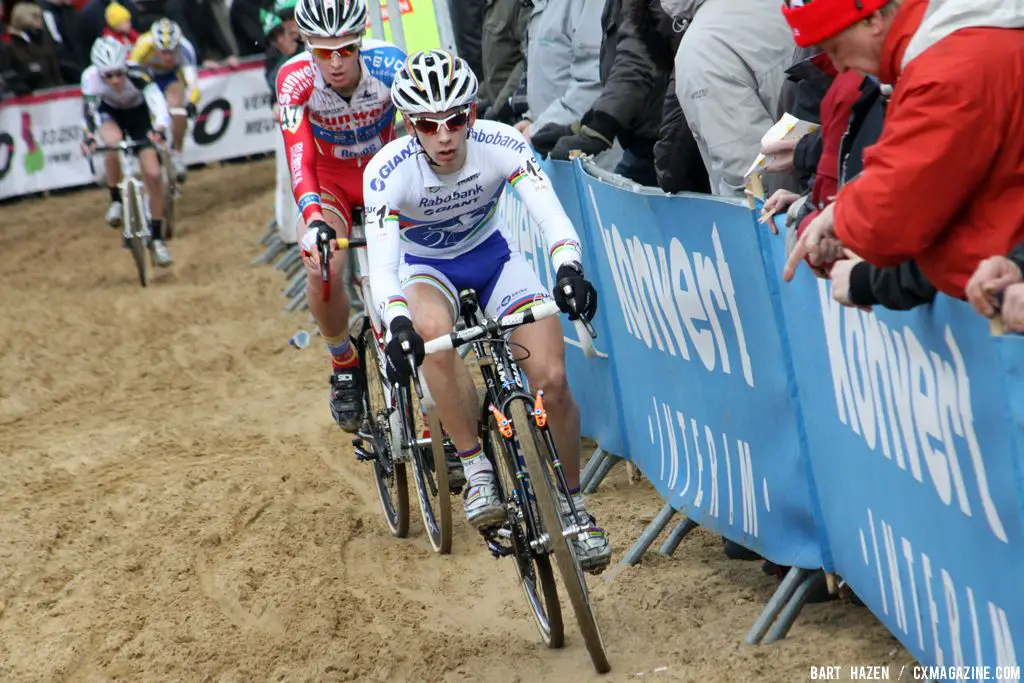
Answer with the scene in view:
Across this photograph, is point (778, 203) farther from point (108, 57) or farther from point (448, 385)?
point (108, 57)

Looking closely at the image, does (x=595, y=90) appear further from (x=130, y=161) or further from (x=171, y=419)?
(x=130, y=161)

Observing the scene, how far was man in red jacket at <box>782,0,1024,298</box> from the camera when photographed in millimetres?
3104

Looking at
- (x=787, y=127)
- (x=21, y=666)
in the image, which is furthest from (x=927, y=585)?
(x=21, y=666)

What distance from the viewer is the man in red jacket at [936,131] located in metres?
3.10

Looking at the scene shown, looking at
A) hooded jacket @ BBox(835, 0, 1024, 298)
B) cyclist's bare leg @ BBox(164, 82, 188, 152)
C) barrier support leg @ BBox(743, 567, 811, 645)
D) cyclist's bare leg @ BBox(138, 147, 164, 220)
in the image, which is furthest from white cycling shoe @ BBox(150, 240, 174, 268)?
hooded jacket @ BBox(835, 0, 1024, 298)

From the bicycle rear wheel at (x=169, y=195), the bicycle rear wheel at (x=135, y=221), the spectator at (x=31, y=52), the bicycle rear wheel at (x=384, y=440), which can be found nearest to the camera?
the bicycle rear wheel at (x=384, y=440)

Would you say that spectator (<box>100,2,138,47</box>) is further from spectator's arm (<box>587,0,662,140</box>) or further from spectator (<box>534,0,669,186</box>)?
spectator's arm (<box>587,0,662,140</box>)

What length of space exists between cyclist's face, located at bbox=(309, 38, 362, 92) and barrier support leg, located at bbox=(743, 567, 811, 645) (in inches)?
149

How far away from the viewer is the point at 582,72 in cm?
771

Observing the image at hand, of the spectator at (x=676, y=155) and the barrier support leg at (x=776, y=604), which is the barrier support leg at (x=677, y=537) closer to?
the barrier support leg at (x=776, y=604)

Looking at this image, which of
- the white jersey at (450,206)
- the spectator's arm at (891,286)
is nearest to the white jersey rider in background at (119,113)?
the white jersey at (450,206)

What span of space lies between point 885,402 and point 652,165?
122 inches

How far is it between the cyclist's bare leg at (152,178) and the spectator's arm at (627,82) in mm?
10152

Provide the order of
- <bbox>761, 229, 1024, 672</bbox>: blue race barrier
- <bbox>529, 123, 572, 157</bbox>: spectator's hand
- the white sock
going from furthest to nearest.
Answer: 1. <bbox>529, 123, 572, 157</bbox>: spectator's hand
2. the white sock
3. <bbox>761, 229, 1024, 672</bbox>: blue race barrier
